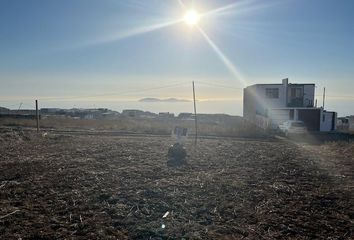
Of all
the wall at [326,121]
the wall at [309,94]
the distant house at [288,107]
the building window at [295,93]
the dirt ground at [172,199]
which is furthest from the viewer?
the building window at [295,93]

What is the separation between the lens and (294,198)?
32.4 feet

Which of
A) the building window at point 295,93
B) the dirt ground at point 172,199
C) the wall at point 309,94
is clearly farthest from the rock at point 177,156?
the wall at point 309,94

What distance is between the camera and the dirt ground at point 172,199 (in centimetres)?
740

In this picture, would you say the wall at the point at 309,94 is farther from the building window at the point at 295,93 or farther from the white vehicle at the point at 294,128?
the white vehicle at the point at 294,128

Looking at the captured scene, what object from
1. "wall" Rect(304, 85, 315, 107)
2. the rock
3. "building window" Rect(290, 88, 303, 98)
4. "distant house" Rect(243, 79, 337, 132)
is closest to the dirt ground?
the rock

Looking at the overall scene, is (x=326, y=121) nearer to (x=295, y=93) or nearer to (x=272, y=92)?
(x=295, y=93)

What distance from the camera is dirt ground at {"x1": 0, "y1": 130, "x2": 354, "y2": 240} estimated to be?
7.40 meters

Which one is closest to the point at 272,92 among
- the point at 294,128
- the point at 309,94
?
the point at 309,94

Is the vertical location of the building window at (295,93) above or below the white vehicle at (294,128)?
above

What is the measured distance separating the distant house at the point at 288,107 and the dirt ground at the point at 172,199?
34.2m

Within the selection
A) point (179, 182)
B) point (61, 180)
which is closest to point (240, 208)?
point (179, 182)

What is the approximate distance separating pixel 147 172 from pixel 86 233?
20.0 ft

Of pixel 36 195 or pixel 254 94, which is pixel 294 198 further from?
pixel 254 94

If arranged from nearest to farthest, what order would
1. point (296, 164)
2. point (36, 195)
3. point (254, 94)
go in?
point (36, 195) < point (296, 164) < point (254, 94)
